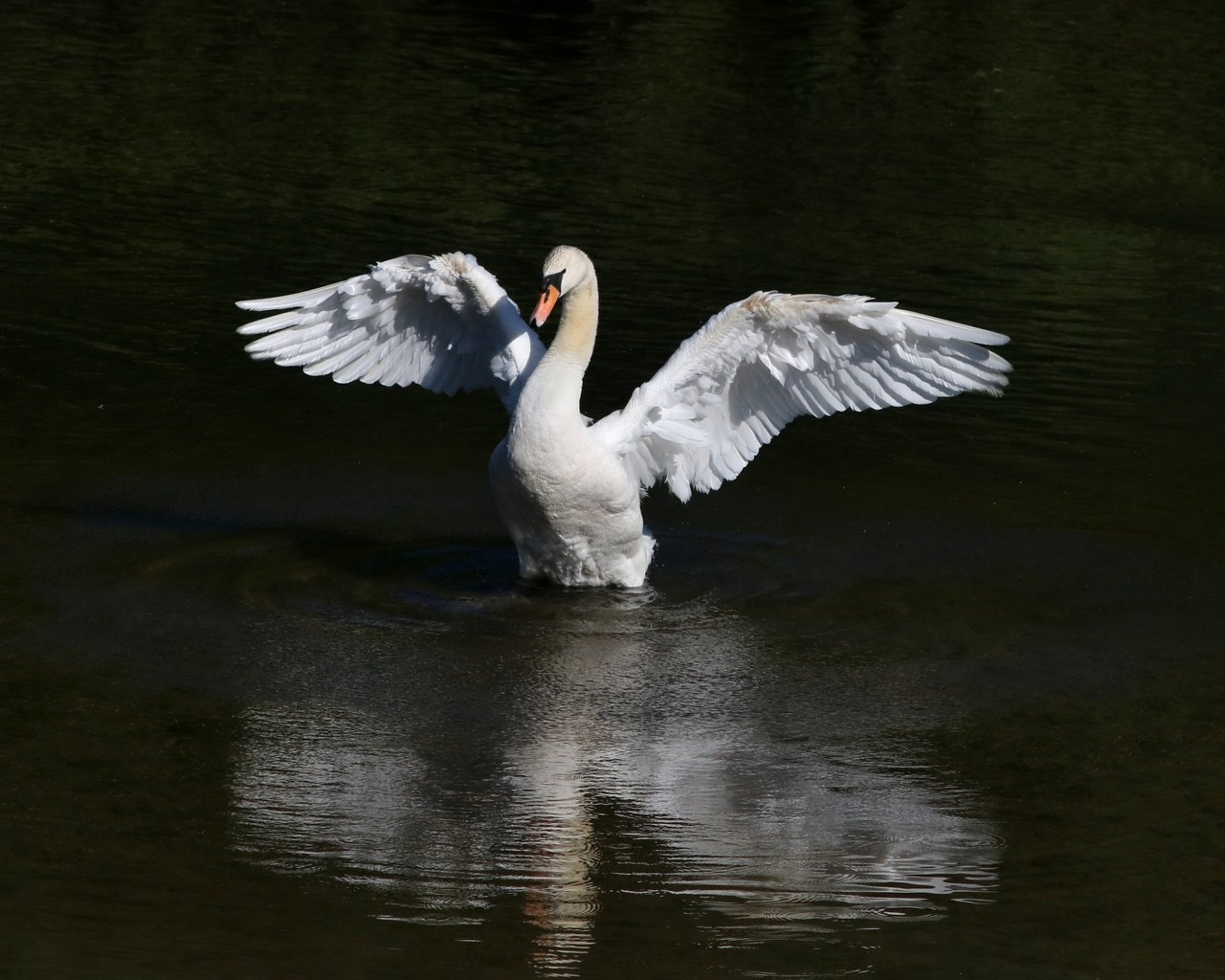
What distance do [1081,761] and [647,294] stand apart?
8199 mm

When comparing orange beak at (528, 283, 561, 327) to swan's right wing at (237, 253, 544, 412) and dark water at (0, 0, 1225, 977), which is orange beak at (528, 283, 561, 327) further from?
dark water at (0, 0, 1225, 977)

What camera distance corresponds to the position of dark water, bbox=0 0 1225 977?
20.6 feet

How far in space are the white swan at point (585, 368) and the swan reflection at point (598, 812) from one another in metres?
1.15

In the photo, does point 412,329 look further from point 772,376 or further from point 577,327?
point 772,376

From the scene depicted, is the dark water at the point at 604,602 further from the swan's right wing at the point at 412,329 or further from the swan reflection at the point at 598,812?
the swan's right wing at the point at 412,329

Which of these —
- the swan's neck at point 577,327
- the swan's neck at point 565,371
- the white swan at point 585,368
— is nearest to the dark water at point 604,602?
the white swan at point 585,368

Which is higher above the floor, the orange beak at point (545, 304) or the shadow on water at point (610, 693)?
the orange beak at point (545, 304)

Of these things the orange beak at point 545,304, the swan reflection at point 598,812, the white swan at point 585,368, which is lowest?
the swan reflection at point 598,812

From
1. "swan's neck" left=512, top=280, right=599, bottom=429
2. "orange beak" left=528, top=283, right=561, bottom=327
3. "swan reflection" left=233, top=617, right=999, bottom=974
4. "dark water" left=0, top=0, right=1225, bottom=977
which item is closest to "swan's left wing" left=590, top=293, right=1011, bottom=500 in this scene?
"swan's neck" left=512, top=280, right=599, bottom=429

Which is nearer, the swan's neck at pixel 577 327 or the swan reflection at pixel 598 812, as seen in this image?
the swan reflection at pixel 598 812

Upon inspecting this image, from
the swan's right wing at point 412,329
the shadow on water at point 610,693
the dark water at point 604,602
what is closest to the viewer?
the dark water at point 604,602

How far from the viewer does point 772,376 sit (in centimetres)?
1010

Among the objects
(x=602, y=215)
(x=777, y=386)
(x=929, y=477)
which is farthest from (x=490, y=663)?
(x=602, y=215)

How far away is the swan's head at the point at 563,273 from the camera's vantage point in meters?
9.33
